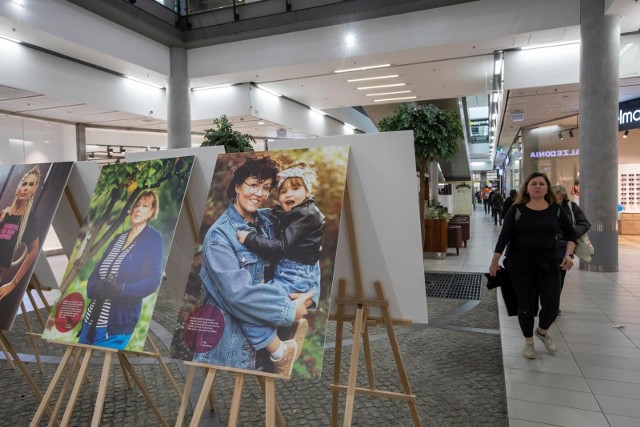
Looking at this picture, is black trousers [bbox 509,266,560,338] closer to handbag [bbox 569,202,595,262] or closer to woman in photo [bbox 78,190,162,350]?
handbag [bbox 569,202,595,262]

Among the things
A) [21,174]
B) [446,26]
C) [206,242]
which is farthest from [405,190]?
[446,26]

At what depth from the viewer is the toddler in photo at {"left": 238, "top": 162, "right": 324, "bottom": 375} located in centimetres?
170

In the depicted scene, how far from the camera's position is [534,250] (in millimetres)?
3414

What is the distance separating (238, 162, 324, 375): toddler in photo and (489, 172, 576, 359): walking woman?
87.1 inches

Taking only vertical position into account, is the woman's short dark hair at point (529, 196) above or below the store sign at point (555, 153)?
below

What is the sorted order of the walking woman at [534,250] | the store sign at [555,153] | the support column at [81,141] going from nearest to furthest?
the walking woman at [534,250] → the support column at [81,141] → the store sign at [555,153]

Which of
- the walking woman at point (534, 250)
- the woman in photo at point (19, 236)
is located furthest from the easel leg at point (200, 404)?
the walking woman at point (534, 250)

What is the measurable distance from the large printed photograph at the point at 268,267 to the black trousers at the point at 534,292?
7.41 feet

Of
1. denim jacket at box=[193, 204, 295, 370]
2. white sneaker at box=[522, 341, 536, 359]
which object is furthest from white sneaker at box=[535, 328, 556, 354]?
denim jacket at box=[193, 204, 295, 370]

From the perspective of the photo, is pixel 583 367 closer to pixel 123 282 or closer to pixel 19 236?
pixel 123 282

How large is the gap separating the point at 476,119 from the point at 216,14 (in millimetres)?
21669

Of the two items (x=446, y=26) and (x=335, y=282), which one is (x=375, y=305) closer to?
(x=335, y=282)

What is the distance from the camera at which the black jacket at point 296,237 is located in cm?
184

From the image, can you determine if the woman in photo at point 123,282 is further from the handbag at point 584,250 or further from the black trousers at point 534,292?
the handbag at point 584,250
